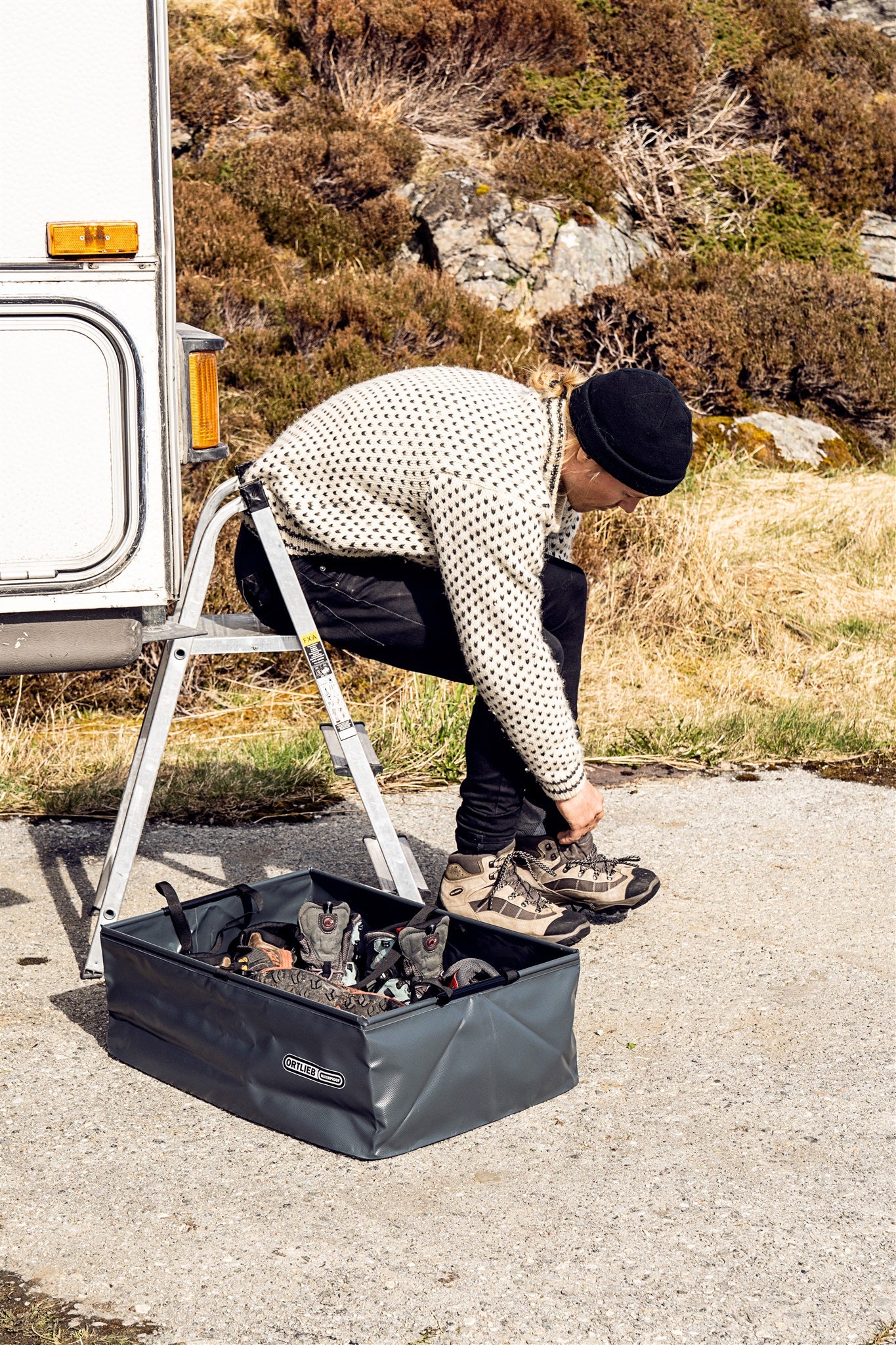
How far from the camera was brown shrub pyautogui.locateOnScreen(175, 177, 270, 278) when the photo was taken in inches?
345

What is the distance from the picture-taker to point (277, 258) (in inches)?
364

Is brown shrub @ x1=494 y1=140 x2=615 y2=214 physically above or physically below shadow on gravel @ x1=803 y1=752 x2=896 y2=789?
above

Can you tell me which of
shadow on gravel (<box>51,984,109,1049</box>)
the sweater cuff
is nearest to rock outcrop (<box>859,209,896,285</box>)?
the sweater cuff

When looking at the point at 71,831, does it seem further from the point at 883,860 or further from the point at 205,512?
the point at 883,860

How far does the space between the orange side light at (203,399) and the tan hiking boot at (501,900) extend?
1.15m

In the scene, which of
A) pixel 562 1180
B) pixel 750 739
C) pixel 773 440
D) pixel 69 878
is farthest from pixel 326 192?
pixel 562 1180

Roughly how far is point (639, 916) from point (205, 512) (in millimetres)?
1528

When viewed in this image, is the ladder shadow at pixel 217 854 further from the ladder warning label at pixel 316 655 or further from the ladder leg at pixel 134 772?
the ladder warning label at pixel 316 655

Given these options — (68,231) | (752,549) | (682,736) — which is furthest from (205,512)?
(752,549)

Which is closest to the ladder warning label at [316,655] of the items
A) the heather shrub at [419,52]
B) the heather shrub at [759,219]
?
the heather shrub at [759,219]

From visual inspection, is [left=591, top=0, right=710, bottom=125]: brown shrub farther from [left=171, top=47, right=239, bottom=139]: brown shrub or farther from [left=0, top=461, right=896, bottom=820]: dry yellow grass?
[left=0, top=461, right=896, bottom=820]: dry yellow grass

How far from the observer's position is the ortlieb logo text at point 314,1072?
237 cm

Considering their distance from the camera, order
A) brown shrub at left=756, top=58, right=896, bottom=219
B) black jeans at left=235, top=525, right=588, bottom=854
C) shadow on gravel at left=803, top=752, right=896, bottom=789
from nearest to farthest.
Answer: black jeans at left=235, top=525, right=588, bottom=854, shadow on gravel at left=803, top=752, right=896, bottom=789, brown shrub at left=756, top=58, right=896, bottom=219

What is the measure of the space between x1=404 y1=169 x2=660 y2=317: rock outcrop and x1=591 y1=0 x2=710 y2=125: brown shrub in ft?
8.59
